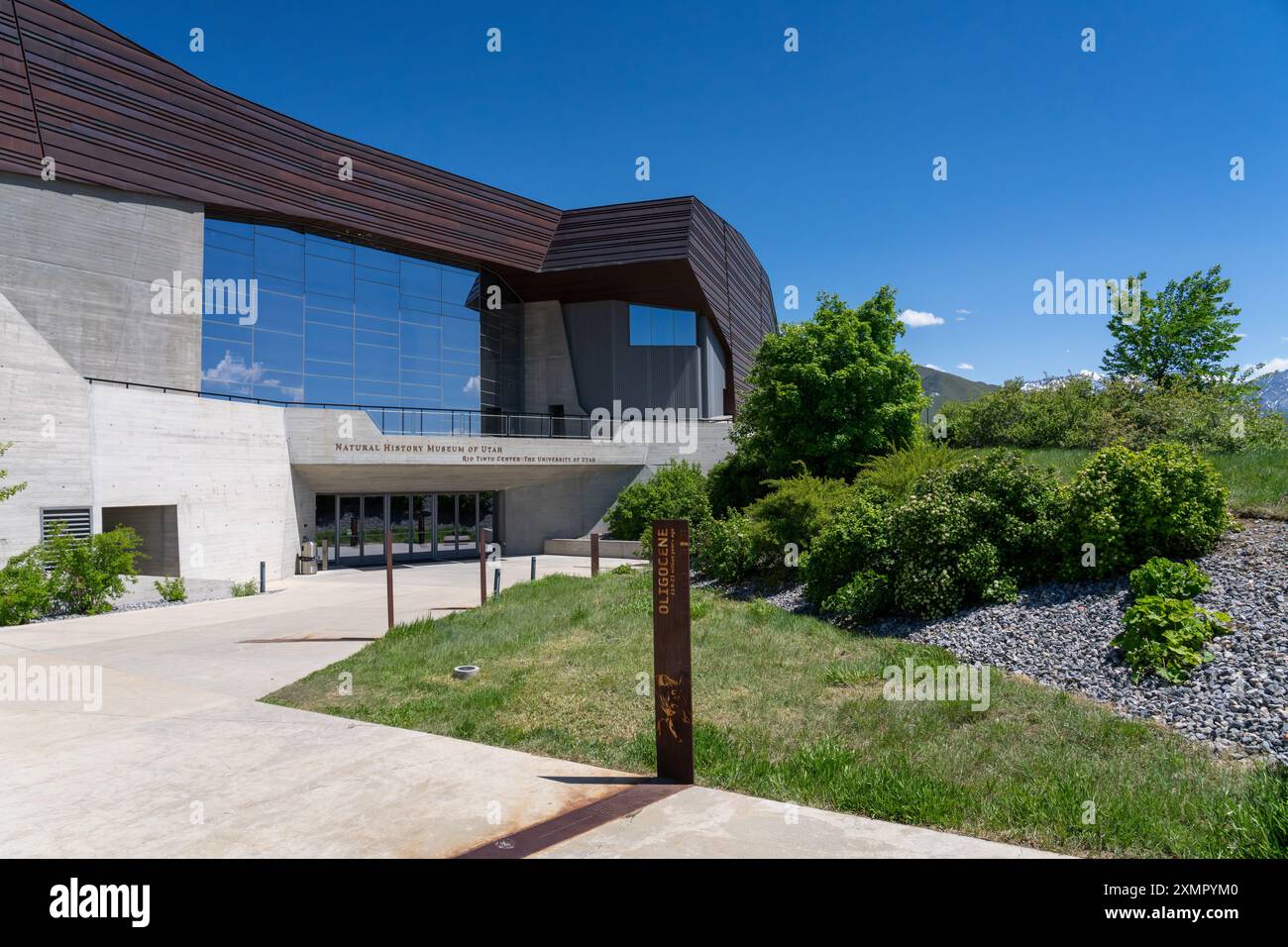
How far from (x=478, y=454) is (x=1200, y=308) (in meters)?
37.1

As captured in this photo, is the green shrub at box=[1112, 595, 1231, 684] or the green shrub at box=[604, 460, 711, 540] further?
the green shrub at box=[604, 460, 711, 540]

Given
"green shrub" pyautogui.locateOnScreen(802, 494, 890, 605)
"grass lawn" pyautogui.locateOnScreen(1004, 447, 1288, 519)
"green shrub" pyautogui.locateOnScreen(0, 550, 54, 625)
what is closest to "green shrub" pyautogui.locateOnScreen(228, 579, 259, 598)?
"green shrub" pyautogui.locateOnScreen(0, 550, 54, 625)

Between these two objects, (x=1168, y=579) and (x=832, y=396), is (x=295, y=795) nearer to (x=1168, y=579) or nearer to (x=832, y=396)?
(x=1168, y=579)

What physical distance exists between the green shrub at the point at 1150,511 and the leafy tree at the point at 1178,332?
34.2m

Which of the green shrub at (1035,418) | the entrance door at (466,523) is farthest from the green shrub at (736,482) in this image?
the entrance door at (466,523)

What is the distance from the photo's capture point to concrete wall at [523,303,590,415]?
37750 millimetres

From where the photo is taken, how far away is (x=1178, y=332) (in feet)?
132

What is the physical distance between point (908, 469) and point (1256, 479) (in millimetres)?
5326

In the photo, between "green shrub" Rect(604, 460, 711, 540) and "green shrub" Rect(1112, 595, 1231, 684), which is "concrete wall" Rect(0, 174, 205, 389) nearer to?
"green shrub" Rect(604, 460, 711, 540)

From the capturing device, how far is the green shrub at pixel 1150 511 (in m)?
9.97

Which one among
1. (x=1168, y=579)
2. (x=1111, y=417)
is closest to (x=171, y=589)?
(x=1168, y=579)

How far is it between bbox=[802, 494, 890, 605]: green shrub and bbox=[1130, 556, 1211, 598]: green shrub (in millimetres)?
3935

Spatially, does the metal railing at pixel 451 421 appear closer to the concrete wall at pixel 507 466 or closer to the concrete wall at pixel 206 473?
the concrete wall at pixel 507 466
